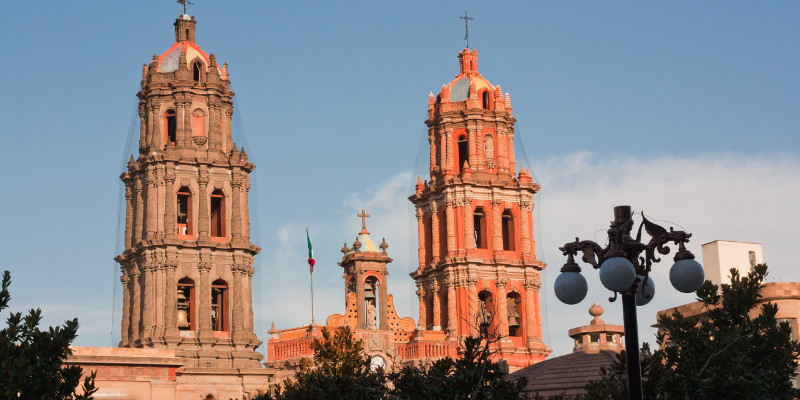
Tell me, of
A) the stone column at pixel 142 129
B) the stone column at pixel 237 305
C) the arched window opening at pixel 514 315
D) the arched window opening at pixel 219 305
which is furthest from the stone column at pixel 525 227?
the stone column at pixel 142 129

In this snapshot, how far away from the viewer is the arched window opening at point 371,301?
53.1 meters

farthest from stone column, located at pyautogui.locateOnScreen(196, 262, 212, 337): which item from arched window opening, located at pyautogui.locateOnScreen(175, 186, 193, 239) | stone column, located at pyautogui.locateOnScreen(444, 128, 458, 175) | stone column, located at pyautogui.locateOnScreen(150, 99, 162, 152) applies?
stone column, located at pyautogui.locateOnScreen(444, 128, 458, 175)

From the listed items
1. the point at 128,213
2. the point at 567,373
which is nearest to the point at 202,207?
the point at 128,213

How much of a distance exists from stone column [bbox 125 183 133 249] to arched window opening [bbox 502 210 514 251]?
1853cm

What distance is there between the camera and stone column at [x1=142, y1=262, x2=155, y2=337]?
157 feet

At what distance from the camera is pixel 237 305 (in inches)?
1969

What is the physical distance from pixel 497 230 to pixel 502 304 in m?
3.85

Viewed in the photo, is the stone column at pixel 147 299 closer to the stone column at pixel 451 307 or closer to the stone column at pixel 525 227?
the stone column at pixel 451 307

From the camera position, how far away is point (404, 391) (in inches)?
725

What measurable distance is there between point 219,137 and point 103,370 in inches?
505

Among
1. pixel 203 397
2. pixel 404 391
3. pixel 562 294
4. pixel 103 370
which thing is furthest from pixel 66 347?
pixel 203 397

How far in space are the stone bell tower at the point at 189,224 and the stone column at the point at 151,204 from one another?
0.14 feet

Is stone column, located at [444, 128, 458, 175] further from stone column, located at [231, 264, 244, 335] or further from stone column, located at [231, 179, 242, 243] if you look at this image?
stone column, located at [231, 264, 244, 335]

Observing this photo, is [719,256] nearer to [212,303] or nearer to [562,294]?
[212,303]
